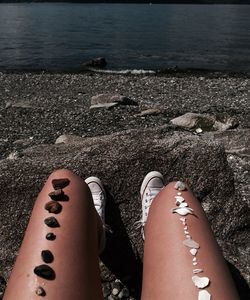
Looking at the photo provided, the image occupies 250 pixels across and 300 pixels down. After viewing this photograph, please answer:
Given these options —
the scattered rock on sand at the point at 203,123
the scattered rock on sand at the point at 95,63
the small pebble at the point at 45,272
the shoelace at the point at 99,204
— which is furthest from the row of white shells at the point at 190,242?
the scattered rock on sand at the point at 95,63

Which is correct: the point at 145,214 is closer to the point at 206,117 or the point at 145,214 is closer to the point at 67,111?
the point at 206,117

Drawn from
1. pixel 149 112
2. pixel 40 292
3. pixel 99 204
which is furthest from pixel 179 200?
pixel 149 112

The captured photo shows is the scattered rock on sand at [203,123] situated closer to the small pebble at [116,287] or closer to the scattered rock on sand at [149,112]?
the scattered rock on sand at [149,112]

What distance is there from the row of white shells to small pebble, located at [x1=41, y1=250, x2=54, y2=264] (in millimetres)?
1026

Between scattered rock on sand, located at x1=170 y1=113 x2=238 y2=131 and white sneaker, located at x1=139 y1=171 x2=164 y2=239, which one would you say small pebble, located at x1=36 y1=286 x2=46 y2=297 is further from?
scattered rock on sand, located at x1=170 y1=113 x2=238 y2=131

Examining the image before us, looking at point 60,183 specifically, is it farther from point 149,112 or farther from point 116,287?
point 149,112

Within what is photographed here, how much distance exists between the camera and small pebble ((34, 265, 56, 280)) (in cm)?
297

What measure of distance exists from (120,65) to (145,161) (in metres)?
30.9

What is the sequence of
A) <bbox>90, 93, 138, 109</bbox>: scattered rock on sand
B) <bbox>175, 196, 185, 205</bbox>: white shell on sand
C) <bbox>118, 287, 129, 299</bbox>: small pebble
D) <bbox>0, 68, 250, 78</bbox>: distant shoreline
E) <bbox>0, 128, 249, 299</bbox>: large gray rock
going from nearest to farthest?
1. <bbox>175, 196, 185, 205</bbox>: white shell on sand
2. <bbox>118, 287, 129, 299</bbox>: small pebble
3. <bbox>0, 128, 249, 299</bbox>: large gray rock
4. <bbox>90, 93, 138, 109</bbox>: scattered rock on sand
5. <bbox>0, 68, 250, 78</bbox>: distant shoreline

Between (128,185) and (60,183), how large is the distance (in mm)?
1622

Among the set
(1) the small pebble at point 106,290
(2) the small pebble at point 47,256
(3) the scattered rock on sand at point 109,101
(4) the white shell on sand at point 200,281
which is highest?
(2) the small pebble at point 47,256

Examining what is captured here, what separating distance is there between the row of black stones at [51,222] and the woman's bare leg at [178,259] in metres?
0.76

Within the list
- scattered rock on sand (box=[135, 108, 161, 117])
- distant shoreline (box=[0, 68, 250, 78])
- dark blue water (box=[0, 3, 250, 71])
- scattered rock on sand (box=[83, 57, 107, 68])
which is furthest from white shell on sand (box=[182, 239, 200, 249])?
scattered rock on sand (box=[83, 57, 107, 68])

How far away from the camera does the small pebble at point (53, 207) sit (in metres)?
3.65
